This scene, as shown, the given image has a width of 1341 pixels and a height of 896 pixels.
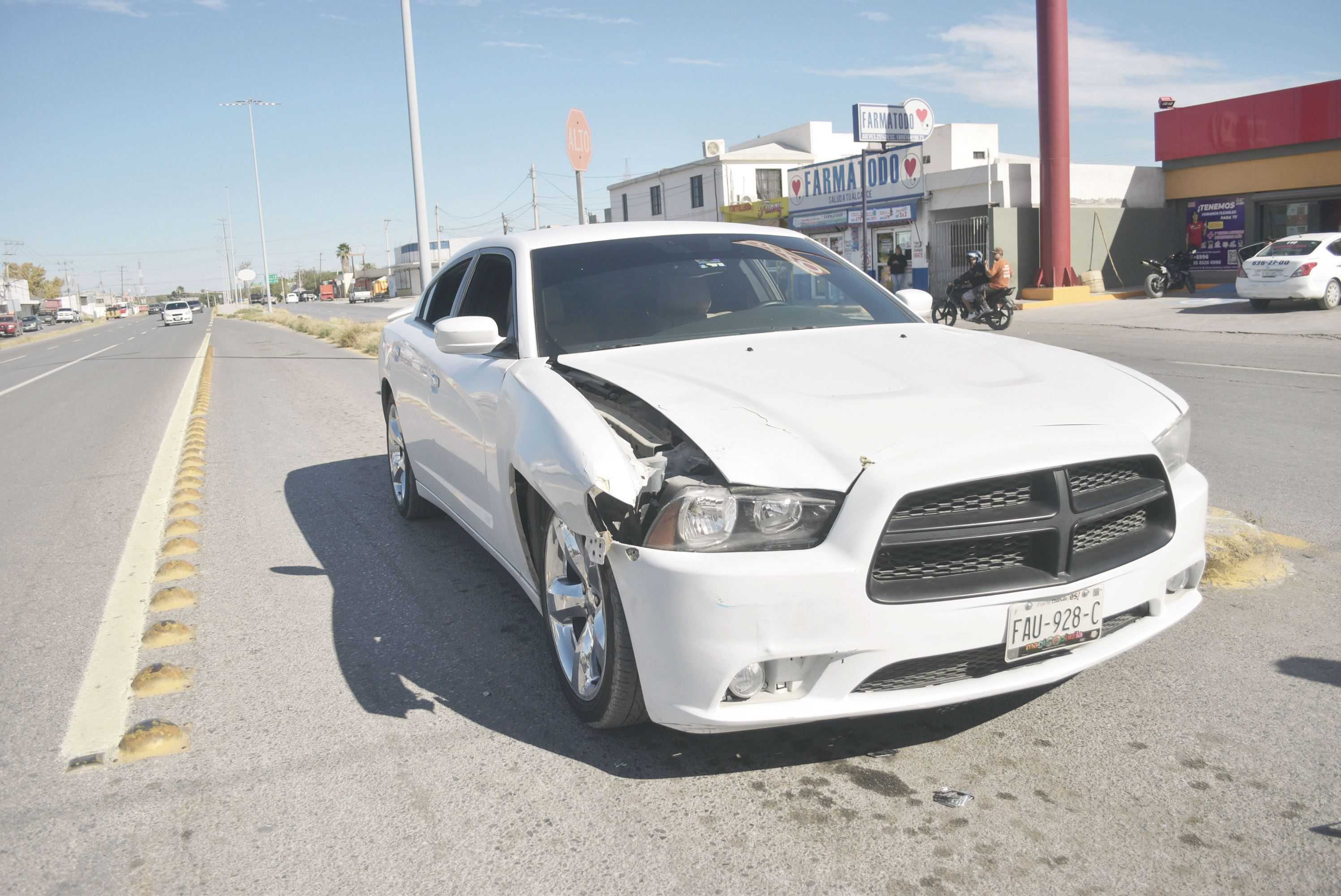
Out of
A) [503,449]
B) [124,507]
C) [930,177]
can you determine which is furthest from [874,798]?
[930,177]

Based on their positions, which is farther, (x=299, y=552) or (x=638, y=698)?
(x=299, y=552)

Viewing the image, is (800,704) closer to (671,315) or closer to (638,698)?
(638,698)

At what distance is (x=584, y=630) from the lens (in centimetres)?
334

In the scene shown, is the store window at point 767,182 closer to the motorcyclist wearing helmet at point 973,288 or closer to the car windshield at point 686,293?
the motorcyclist wearing helmet at point 973,288

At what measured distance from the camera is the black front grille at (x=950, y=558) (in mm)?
2719

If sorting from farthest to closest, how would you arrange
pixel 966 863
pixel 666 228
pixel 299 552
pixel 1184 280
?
pixel 1184 280 < pixel 299 552 < pixel 666 228 < pixel 966 863

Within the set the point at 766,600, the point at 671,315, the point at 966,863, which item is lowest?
the point at 966,863

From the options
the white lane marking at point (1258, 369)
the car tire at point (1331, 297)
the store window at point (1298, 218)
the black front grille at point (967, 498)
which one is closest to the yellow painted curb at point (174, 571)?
the black front grille at point (967, 498)

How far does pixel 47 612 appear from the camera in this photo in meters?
4.90

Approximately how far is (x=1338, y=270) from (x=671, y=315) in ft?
67.1

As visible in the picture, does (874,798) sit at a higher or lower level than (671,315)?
lower

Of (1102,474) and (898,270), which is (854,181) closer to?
(898,270)

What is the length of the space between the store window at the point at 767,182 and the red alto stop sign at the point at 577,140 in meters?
38.1

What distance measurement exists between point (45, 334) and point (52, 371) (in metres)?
48.9
